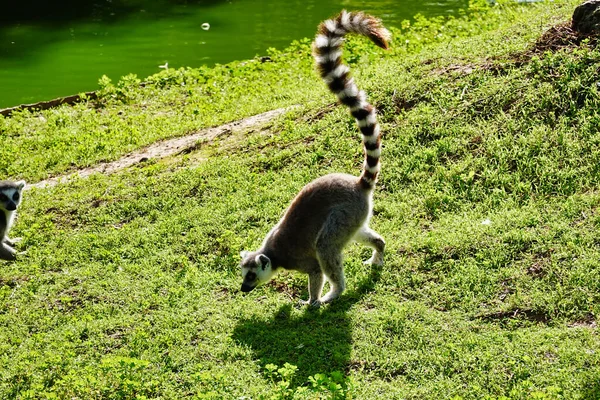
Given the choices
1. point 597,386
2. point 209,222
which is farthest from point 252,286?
point 597,386

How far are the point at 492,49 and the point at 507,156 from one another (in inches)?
110

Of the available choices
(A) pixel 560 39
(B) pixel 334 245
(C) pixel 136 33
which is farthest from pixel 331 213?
(C) pixel 136 33

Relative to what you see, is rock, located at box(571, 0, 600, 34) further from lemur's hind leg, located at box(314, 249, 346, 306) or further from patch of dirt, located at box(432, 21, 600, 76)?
lemur's hind leg, located at box(314, 249, 346, 306)

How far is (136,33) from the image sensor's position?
2052 centimetres

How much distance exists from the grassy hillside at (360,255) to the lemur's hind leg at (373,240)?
0.45 ft

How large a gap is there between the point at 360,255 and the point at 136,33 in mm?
14444

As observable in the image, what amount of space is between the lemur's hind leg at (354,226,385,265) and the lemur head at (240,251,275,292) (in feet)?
3.03

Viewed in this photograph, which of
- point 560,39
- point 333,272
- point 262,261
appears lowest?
point 333,272

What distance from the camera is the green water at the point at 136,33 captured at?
56.9 feet

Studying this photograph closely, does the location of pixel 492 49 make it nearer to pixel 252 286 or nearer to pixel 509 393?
pixel 252 286

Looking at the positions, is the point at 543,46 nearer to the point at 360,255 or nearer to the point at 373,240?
the point at 360,255

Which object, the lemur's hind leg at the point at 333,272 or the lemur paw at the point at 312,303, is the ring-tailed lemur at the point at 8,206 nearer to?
the lemur paw at the point at 312,303

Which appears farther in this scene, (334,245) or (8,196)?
(8,196)

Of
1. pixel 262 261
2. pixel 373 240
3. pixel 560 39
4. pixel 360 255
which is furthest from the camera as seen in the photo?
pixel 560 39
